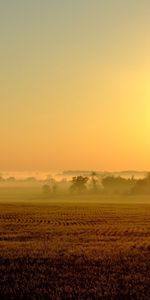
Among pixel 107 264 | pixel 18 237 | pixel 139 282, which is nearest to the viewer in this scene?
pixel 139 282

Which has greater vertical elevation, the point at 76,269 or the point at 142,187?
the point at 142,187

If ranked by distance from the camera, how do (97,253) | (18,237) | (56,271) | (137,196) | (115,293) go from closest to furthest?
(115,293) → (56,271) → (97,253) → (18,237) → (137,196)

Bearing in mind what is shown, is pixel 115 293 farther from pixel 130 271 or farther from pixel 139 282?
pixel 130 271

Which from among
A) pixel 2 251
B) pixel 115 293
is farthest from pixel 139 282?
pixel 2 251

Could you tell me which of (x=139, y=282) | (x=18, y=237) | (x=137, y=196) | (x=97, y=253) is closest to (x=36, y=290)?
(x=139, y=282)

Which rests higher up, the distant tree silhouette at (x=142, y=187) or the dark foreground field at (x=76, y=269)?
the distant tree silhouette at (x=142, y=187)

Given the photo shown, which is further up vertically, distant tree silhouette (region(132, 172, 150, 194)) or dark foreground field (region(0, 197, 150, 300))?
distant tree silhouette (region(132, 172, 150, 194))

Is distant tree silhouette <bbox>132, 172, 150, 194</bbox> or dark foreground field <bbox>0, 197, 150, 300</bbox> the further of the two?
distant tree silhouette <bbox>132, 172, 150, 194</bbox>

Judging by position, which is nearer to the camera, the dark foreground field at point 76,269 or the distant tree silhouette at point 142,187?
the dark foreground field at point 76,269

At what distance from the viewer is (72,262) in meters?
21.2

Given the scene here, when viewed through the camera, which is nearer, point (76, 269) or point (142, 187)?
point (76, 269)

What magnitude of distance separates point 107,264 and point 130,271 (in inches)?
68.1

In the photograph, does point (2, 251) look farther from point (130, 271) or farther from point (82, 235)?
point (82, 235)

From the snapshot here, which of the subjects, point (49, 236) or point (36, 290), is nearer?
point (36, 290)
